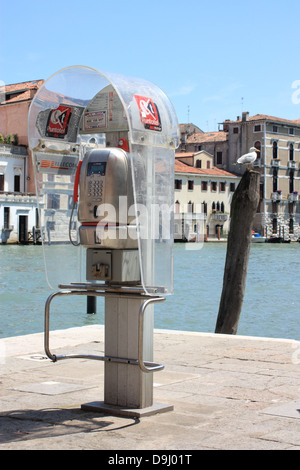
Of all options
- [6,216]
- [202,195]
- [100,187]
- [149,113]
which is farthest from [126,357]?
[202,195]

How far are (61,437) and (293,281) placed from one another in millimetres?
27057

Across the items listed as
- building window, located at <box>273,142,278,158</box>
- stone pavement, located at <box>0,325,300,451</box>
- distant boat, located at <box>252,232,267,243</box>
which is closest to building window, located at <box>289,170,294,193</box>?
building window, located at <box>273,142,278,158</box>

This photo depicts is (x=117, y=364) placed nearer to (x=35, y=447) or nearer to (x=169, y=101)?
(x=35, y=447)

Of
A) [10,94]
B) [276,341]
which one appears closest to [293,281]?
[276,341]

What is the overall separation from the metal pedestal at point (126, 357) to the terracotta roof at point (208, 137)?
2856 inches

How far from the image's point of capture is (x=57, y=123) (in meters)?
5.93

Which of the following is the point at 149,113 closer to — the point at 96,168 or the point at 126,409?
the point at 96,168

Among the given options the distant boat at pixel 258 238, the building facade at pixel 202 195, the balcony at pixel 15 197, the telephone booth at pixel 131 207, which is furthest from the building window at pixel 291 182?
the telephone booth at pixel 131 207

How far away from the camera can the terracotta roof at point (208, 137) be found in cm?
7700

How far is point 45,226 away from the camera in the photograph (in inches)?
247

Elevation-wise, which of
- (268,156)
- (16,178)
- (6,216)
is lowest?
(6,216)

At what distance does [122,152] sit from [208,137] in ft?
243

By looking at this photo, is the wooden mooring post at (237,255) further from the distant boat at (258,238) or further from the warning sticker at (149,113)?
the distant boat at (258,238)

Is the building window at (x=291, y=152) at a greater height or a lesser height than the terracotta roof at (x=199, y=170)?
greater
